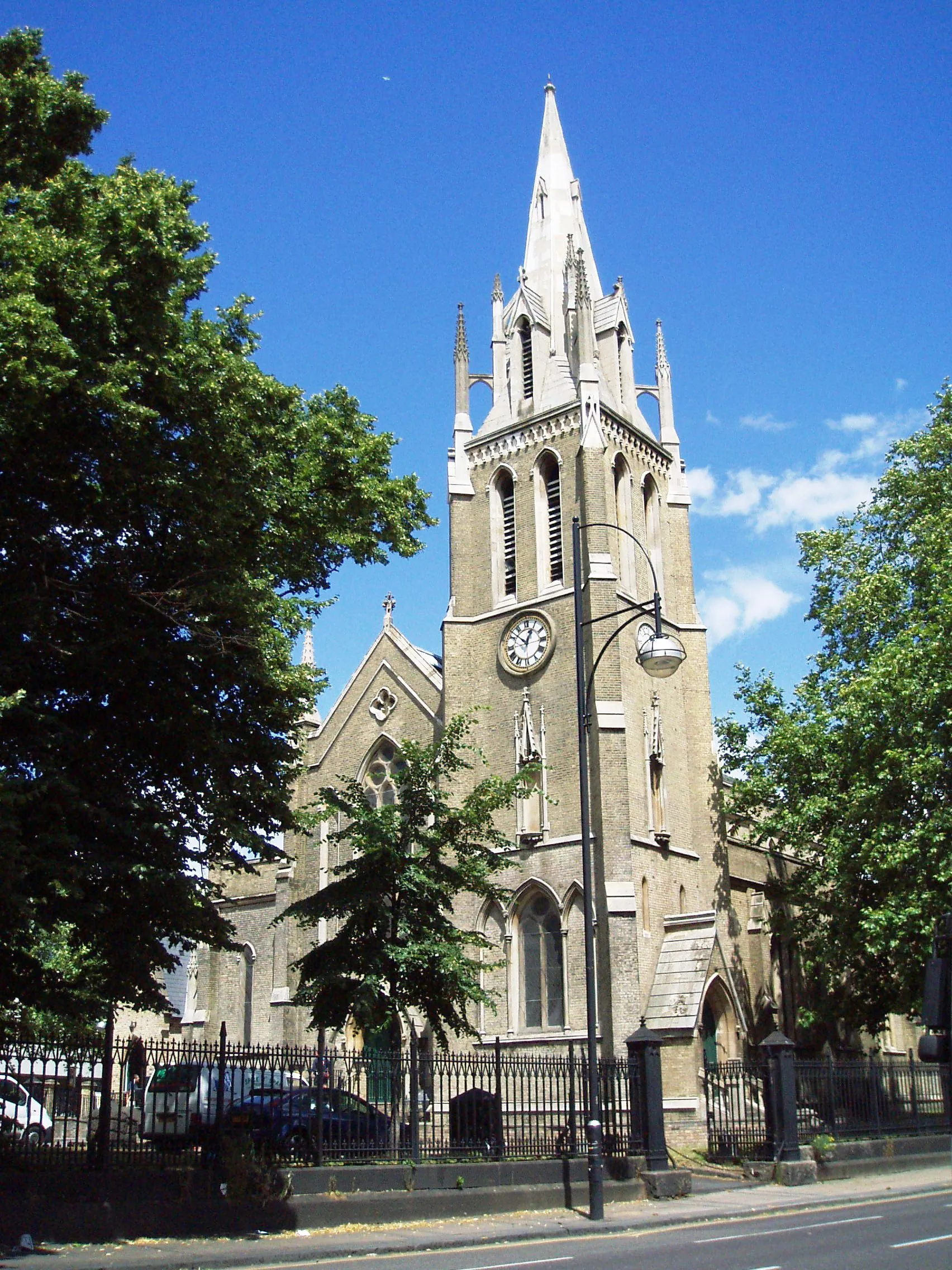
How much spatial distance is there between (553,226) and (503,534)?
36.0 feet

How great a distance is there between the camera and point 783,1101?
20.7 metres

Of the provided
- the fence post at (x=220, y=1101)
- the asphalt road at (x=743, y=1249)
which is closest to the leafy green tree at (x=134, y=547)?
the fence post at (x=220, y=1101)

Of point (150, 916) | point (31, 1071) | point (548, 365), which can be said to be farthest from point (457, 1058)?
point (548, 365)

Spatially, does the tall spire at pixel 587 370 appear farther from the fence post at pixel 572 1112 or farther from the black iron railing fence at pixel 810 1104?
the fence post at pixel 572 1112

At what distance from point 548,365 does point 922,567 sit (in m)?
12.6

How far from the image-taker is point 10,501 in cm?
1349

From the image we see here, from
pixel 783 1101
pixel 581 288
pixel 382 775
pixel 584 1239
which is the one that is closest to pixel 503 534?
pixel 581 288

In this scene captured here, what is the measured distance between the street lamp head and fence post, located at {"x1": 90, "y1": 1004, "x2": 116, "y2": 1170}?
25.0 ft

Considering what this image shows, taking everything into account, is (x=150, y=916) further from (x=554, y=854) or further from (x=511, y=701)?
(x=511, y=701)

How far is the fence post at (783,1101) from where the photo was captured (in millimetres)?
20625

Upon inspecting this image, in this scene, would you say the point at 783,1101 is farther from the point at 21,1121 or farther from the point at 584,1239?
the point at 21,1121

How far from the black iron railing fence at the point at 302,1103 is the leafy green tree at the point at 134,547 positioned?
1224mm

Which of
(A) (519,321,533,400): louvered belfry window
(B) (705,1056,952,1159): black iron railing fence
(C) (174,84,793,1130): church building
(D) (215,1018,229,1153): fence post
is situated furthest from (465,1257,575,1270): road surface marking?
(A) (519,321,533,400): louvered belfry window

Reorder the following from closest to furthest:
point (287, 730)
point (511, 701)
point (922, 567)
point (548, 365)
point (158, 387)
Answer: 1. point (158, 387)
2. point (287, 730)
3. point (922, 567)
4. point (511, 701)
5. point (548, 365)
